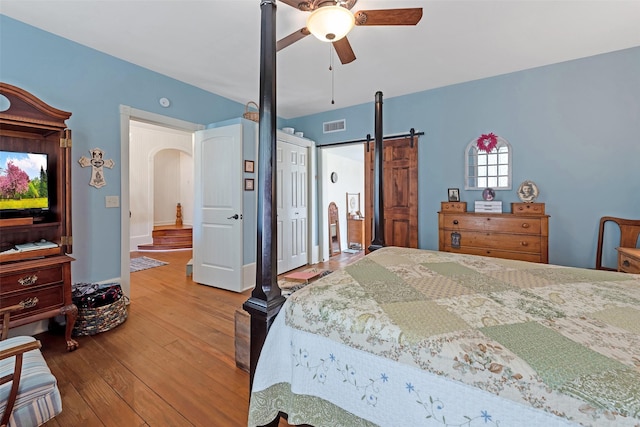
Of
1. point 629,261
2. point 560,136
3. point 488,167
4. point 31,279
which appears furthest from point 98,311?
point 560,136

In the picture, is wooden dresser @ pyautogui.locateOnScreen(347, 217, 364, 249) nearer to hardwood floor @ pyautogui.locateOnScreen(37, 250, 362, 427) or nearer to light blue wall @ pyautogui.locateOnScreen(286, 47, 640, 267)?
light blue wall @ pyautogui.locateOnScreen(286, 47, 640, 267)

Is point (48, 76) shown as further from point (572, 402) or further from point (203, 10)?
point (572, 402)

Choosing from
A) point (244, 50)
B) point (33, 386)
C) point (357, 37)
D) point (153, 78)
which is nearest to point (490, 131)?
point (357, 37)

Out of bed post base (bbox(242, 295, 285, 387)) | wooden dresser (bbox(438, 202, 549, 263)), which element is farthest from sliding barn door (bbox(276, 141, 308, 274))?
bed post base (bbox(242, 295, 285, 387))

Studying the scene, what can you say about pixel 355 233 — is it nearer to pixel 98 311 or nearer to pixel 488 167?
pixel 488 167

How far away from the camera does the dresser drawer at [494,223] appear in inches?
114

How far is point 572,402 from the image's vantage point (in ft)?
1.91

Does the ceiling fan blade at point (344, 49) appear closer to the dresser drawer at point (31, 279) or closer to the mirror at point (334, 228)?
the dresser drawer at point (31, 279)

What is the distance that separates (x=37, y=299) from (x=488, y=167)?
456cm

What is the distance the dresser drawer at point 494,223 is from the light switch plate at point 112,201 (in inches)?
146

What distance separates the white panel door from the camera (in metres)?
3.36

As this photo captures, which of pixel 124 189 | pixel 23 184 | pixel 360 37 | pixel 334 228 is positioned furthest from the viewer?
pixel 334 228

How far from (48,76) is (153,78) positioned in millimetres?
915

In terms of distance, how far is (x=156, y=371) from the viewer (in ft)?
5.98
